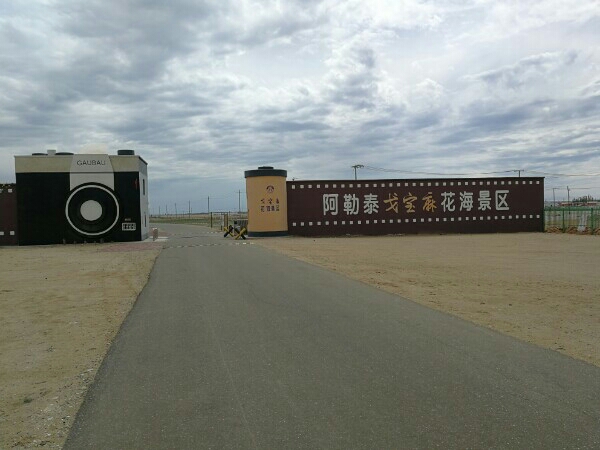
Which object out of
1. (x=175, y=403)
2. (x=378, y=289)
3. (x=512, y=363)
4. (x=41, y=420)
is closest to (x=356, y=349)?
(x=512, y=363)

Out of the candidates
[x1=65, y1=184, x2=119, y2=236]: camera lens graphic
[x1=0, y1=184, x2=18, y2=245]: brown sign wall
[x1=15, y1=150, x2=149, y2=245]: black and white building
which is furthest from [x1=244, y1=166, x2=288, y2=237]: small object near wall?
[x1=0, y1=184, x2=18, y2=245]: brown sign wall

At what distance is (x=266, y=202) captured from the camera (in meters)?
37.0

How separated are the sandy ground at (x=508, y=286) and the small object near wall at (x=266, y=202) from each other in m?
14.6

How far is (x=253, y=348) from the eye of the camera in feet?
23.0

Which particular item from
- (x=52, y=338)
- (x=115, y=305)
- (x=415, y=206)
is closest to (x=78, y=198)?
(x=415, y=206)

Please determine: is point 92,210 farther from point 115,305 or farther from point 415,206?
point 115,305

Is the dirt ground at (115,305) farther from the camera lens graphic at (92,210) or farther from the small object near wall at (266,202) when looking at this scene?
the small object near wall at (266,202)

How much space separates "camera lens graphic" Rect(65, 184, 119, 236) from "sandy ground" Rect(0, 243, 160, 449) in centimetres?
1522

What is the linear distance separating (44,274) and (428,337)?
12959 millimetres

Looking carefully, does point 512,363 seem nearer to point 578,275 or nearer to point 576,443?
point 576,443

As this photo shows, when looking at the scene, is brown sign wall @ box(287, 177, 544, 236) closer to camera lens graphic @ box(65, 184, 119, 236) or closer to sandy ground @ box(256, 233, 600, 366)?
camera lens graphic @ box(65, 184, 119, 236)

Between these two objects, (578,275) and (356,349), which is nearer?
(356,349)

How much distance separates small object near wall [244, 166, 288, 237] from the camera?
121 ft

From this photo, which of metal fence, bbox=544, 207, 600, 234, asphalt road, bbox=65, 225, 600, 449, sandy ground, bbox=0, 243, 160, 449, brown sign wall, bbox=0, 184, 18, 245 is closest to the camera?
asphalt road, bbox=65, 225, 600, 449
